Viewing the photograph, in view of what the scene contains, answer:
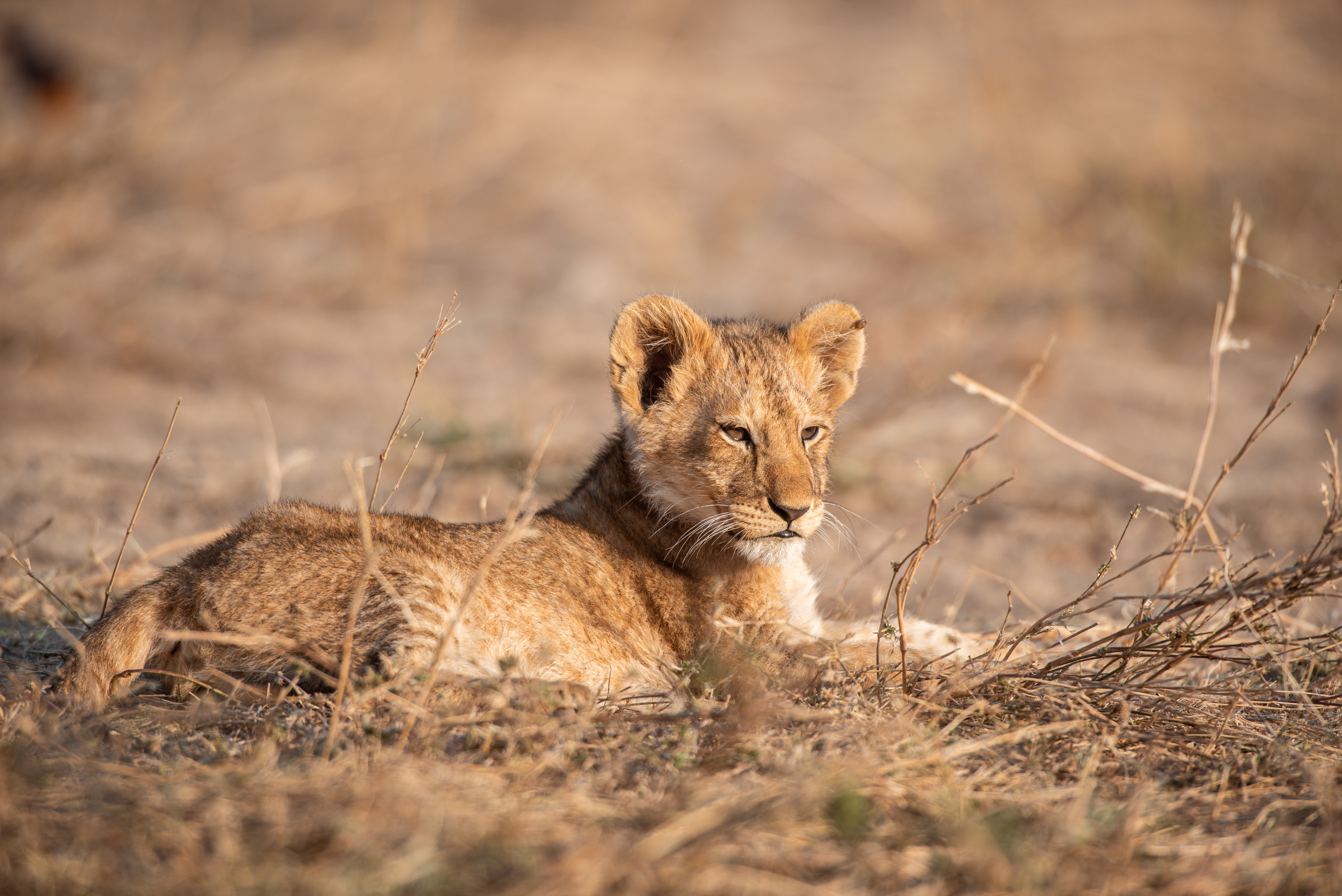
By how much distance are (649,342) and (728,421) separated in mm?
532

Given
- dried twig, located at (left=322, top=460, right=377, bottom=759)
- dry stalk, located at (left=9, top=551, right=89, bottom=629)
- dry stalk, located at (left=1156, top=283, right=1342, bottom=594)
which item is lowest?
dry stalk, located at (left=9, top=551, right=89, bottom=629)

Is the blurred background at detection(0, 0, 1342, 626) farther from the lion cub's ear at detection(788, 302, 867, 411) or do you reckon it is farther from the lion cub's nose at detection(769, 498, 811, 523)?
the lion cub's nose at detection(769, 498, 811, 523)

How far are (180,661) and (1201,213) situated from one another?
37.1ft

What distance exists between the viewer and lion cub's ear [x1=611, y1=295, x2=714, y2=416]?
162 inches

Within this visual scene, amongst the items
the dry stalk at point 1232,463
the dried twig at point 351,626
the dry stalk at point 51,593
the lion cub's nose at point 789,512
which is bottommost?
the dry stalk at point 51,593

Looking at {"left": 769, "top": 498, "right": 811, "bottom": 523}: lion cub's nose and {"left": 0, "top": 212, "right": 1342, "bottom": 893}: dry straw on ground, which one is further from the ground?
{"left": 769, "top": 498, "right": 811, "bottom": 523}: lion cub's nose

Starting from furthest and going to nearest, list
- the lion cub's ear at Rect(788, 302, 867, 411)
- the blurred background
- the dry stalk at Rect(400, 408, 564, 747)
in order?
the blurred background → the lion cub's ear at Rect(788, 302, 867, 411) → the dry stalk at Rect(400, 408, 564, 747)

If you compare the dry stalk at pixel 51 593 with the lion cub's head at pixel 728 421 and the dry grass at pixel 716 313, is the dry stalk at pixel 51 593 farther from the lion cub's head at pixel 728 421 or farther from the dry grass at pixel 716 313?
the lion cub's head at pixel 728 421

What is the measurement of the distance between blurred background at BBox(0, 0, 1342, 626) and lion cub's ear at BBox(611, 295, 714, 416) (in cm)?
163

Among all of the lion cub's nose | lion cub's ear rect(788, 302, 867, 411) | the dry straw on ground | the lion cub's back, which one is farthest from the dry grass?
lion cub's ear rect(788, 302, 867, 411)

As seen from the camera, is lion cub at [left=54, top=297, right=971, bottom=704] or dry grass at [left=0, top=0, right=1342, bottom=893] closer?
dry grass at [left=0, top=0, right=1342, bottom=893]

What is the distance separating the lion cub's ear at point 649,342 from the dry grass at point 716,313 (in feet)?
2.82

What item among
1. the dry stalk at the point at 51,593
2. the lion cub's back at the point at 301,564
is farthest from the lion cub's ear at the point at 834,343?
the dry stalk at the point at 51,593

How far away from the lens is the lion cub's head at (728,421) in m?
3.85
